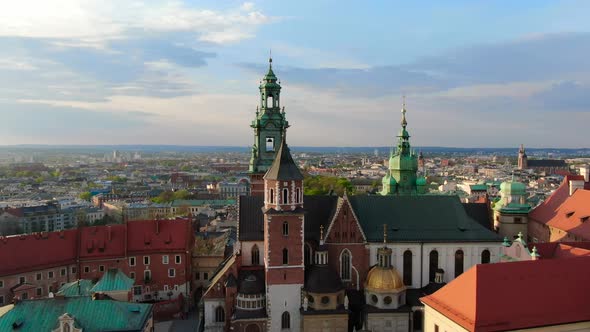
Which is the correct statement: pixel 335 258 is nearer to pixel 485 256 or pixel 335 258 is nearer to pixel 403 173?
pixel 485 256

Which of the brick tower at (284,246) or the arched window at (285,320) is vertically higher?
the brick tower at (284,246)

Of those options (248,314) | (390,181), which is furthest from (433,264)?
(390,181)

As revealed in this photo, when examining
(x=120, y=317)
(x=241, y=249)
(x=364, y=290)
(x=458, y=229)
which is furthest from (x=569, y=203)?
(x=120, y=317)

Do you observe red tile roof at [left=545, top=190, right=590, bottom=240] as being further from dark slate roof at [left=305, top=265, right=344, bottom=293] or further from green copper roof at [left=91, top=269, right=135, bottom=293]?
green copper roof at [left=91, top=269, right=135, bottom=293]

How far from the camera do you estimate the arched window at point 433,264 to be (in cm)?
5119

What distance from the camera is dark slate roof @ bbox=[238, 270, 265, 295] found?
151 feet

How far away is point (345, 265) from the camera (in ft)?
163

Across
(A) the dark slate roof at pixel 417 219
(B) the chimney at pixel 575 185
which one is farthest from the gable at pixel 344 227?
(B) the chimney at pixel 575 185

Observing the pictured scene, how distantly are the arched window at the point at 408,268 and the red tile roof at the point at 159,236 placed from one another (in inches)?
1037

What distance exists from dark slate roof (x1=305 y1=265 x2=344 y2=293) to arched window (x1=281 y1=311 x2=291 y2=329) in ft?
9.97

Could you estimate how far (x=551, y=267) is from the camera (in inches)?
1379

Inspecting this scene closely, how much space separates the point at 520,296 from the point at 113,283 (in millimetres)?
34580

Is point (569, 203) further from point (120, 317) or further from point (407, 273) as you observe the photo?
point (120, 317)

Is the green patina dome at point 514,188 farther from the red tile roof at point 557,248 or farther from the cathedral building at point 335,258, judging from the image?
the cathedral building at point 335,258
